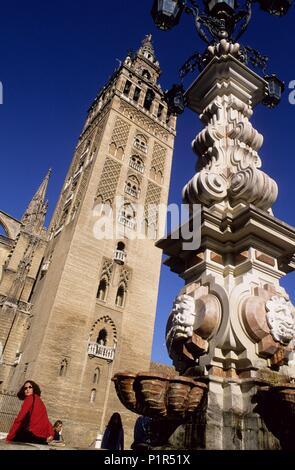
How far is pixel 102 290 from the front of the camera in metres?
19.5

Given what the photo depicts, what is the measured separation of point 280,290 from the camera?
307 centimetres

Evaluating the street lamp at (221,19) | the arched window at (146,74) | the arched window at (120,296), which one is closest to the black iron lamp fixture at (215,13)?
the street lamp at (221,19)

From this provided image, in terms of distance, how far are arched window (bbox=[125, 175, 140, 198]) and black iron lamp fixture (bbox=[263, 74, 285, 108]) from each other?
62.2 ft

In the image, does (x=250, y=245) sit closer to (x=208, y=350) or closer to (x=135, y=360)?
(x=208, y=350)

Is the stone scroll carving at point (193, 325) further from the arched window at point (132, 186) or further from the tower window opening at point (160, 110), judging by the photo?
the tower window opening at point (160, 110)

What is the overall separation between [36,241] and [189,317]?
902 inches

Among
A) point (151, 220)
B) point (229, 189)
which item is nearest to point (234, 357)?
point (229, 189)

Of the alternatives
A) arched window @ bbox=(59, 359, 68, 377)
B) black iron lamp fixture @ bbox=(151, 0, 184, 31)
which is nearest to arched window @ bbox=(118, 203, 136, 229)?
arched window @ bbox=(59, 359, 68, 377)

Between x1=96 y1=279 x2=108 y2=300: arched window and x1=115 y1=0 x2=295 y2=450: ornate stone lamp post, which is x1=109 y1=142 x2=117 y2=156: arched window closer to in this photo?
x1=96 y1=279 x2=108 y2=300: arched window

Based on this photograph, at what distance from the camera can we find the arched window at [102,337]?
18.2m

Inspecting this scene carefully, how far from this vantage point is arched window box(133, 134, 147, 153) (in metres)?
26.4

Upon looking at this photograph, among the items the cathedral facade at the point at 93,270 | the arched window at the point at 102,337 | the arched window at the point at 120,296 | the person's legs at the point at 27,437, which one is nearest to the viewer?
the person's legs at the point at 27,437

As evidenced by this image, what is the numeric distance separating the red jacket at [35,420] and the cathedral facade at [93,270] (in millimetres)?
12910

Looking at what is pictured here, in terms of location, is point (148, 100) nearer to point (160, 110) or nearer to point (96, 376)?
point (160, 110)
